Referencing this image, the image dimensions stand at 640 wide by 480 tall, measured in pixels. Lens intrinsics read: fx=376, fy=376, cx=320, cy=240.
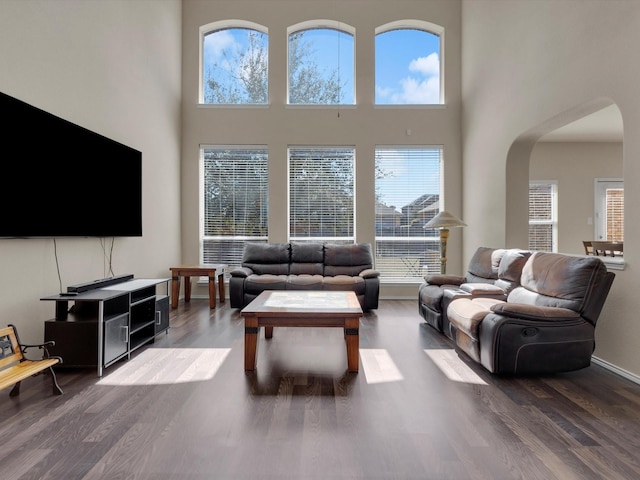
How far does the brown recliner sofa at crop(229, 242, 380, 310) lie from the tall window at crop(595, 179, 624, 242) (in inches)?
170

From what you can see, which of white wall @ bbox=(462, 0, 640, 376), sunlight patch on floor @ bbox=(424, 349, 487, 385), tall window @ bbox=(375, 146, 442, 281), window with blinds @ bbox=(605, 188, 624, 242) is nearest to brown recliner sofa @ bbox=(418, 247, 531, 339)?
sunlight patch on floor @ bbox=(424, 349, 487, 385)

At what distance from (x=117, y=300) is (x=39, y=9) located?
2.50 meters

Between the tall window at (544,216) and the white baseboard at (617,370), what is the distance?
396cm

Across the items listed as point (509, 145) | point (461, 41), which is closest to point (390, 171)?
point (509, 145)

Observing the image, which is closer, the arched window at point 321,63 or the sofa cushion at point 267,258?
the sofa cushion at point 267,258

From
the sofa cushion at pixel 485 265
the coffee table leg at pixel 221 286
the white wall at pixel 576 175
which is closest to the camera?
the sofa cushion at pixel 485 265

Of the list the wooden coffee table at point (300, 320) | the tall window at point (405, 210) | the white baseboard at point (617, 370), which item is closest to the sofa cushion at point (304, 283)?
the tall window at point (405, 210)

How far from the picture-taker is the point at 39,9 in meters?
3.11

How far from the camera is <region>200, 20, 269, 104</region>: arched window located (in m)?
6.43

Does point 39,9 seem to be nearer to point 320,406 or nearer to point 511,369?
point 320,406

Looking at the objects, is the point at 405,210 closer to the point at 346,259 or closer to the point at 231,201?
the point at 346,259

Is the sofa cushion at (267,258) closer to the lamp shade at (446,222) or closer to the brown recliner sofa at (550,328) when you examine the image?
the lamp shade at (446,222)

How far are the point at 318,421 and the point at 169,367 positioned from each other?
1.49 m

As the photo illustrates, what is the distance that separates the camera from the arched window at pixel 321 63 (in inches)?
253
